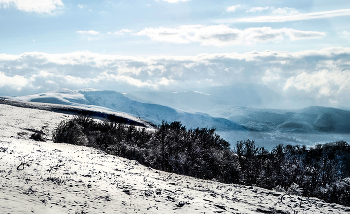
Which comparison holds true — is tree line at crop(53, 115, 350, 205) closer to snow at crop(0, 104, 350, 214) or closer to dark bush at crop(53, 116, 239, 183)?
dark bush at crop(53, 116, 239, 183)

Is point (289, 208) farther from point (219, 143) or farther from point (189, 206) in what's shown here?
point (219, 143)

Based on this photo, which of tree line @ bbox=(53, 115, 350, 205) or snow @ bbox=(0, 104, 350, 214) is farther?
tree line @ bbox=(53, 115, 350, 205)

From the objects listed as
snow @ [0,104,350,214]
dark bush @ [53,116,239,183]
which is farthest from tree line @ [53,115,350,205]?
snow @ [0,104,350,214]

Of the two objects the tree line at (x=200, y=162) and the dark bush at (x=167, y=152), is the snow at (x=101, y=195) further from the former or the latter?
the dark bush at (x=167, y=152)

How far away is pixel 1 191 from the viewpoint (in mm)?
13500

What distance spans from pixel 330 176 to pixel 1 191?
74097 millimetres

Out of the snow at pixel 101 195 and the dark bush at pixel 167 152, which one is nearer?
the snow at pixel 101 195

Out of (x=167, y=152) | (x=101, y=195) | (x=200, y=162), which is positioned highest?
(x=101, y=195)

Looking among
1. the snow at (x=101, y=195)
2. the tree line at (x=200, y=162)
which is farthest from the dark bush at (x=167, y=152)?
the snow at (x=101, y=195)

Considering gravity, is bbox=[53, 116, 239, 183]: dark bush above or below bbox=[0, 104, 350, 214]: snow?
below

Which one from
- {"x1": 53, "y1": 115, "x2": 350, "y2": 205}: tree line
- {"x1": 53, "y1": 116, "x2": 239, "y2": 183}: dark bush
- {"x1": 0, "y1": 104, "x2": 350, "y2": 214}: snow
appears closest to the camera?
{"x1": 0, "y1": 104, "x2": 350, "y2": 214}: snow

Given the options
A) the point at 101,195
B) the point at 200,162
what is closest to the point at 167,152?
the point at 200,162

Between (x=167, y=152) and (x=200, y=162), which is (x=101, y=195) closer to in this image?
(x=200, y=162)

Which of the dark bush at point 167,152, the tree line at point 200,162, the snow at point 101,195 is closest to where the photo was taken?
the snow at point 101,195
